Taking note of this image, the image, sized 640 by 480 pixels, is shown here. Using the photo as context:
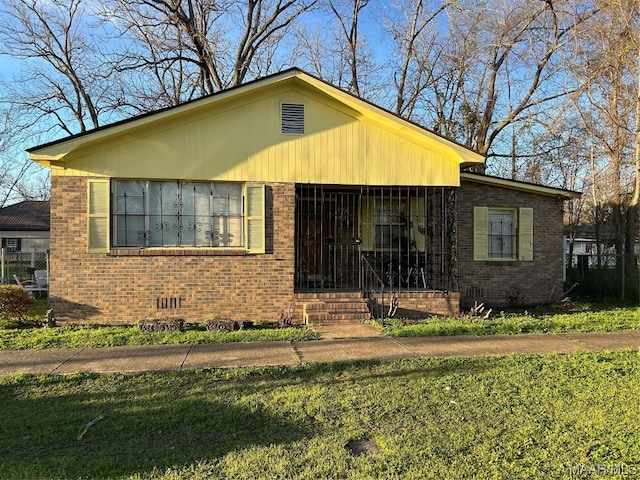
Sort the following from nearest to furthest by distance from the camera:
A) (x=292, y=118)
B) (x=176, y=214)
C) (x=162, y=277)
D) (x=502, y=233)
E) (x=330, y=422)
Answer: (x=330, y=422) < (x=162, y=277) < (x=176, y=214) < (x=292, y=118) < (x=502, y=233)

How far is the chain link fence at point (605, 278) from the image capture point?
13930 millimetres

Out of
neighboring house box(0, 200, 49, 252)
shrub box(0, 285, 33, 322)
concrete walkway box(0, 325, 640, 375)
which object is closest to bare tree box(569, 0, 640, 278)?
concrete walkway box(0, 325, 640, 375)

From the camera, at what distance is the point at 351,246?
12.6m

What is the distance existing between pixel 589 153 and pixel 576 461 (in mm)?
19230

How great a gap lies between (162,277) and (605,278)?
12.5 metres

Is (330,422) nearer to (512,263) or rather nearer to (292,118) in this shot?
(292,118)

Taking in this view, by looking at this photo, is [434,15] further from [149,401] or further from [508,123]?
[149,401]

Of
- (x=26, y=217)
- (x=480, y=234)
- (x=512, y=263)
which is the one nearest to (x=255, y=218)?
(x=480, y=234)

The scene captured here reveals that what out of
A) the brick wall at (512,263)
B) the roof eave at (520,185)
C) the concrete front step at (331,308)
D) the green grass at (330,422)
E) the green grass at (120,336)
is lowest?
the green grass at (330,422)

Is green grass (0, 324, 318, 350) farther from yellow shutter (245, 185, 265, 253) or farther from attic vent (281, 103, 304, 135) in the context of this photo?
attic vent (281, 103, 304, 135)

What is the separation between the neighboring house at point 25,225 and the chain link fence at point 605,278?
25.8 meters

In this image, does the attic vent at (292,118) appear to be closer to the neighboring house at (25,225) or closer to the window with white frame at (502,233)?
the window with white frame at (502,233)

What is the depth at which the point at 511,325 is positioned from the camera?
30.8 ft

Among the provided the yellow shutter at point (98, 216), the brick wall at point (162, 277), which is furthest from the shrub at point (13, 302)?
the yellow shutter at point (98, 216)
